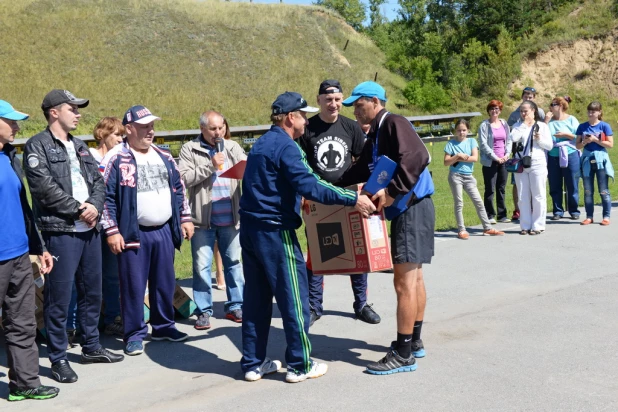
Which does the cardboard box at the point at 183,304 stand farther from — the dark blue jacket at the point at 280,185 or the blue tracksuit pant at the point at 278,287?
the dark blue jacket at the point at 280,185

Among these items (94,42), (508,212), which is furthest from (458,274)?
(94,42)

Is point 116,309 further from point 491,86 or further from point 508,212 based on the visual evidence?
point 491,86

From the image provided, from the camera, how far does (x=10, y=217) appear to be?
209 inches

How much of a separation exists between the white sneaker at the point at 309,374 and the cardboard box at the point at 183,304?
7.10ft

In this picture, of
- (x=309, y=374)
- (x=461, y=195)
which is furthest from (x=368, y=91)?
(x=461, y=195)

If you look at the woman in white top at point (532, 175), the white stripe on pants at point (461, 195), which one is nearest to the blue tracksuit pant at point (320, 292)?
the white stripe on pants at point (461, 195)

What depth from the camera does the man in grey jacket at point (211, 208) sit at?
7352mm

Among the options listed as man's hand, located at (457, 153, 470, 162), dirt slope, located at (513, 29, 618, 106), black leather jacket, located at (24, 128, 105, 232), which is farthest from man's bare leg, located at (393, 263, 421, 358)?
dirt slope, located at (513, 29, 618, 106)

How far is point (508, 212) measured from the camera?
541 inches

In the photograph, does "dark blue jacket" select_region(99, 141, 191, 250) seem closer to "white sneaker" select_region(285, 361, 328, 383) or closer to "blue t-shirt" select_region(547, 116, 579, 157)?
"white sneaker" select_region(285, 361, 328, 383)

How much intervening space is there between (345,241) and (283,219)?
88 centimetres

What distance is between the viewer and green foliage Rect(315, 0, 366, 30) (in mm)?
85000

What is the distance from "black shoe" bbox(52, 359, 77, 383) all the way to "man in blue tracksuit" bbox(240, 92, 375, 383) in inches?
51.4

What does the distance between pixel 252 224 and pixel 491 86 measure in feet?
157
